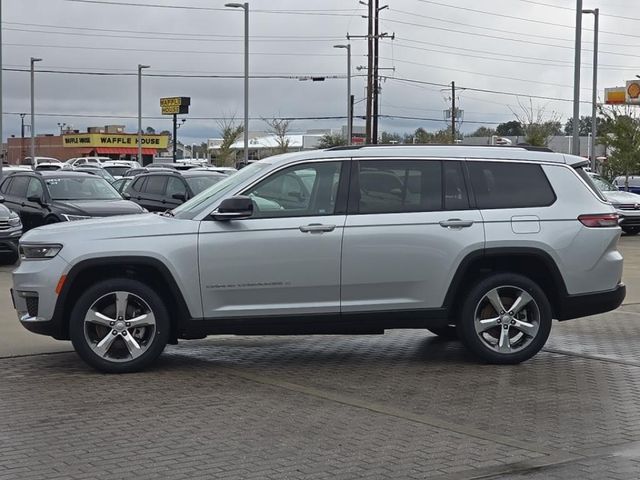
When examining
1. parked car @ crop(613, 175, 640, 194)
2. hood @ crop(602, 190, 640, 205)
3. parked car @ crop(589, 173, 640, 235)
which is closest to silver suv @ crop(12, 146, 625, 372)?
parked car @ crop(589, 173, 640, 235)

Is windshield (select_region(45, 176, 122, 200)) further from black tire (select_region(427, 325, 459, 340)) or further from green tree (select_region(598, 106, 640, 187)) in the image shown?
green tree (select_region(598, 106, 640, 187))

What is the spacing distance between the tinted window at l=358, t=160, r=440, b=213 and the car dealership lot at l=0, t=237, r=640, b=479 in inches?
57.1

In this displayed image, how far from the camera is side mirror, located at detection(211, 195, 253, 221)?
8.40m

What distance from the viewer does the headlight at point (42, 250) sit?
8500 millimetres

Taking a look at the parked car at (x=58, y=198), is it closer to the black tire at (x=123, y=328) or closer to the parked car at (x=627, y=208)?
the black tire at (x=123, y=328)

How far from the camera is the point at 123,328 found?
8539mm

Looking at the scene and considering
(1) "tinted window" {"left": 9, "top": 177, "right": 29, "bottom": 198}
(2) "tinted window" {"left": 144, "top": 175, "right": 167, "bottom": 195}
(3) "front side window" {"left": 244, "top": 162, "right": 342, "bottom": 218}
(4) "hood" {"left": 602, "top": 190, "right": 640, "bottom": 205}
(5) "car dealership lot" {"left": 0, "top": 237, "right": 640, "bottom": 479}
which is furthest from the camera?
(4) "hood" {"left": 602, "top": 190, "right": 640, "bottom": 205}

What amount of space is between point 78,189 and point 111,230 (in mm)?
11880

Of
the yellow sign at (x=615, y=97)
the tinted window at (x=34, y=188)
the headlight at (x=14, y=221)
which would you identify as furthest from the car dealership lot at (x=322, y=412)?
the yellow sign at (x=615, y=97)

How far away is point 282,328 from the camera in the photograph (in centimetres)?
871

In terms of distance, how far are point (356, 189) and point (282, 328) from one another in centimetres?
136

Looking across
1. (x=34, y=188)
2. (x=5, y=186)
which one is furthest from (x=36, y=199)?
(x=5, y=186)

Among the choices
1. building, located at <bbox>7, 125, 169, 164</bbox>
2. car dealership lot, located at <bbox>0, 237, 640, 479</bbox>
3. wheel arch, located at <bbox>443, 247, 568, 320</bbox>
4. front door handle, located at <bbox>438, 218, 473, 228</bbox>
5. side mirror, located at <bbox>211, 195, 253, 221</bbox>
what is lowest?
car dealership lot, located at <bbox>0, 237, 640, 479</bbox>

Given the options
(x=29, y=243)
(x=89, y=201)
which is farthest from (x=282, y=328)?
(x=89, y=201)
